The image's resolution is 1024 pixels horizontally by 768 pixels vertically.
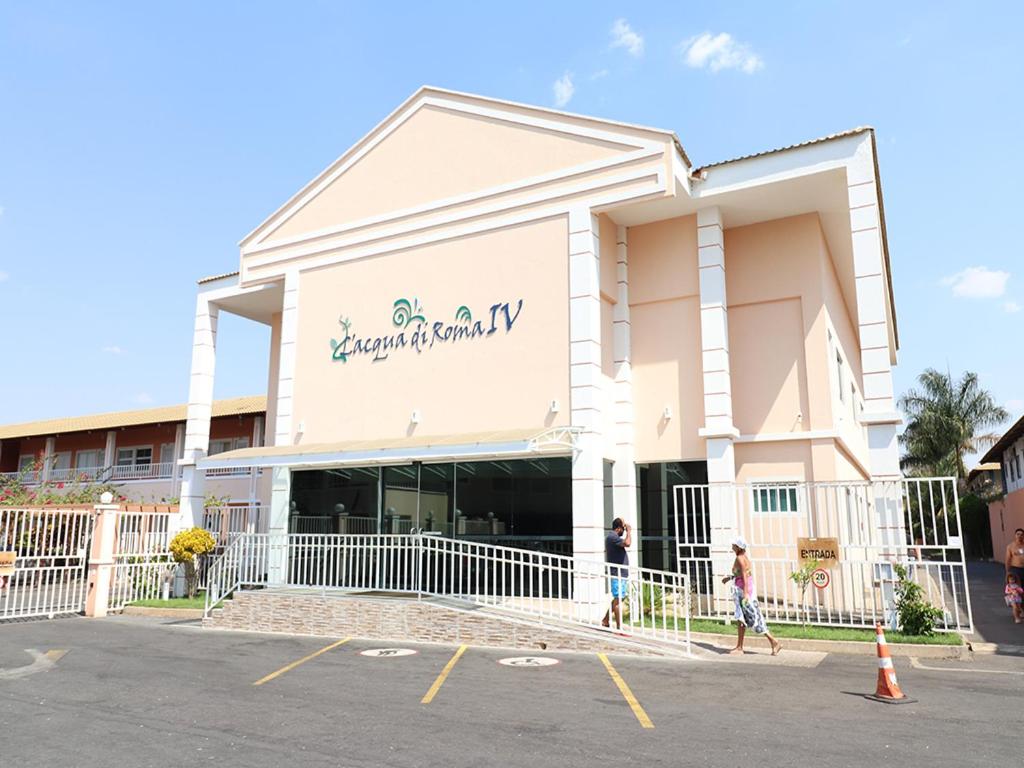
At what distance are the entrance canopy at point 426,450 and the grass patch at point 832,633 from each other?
385 cm

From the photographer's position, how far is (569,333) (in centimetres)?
1435

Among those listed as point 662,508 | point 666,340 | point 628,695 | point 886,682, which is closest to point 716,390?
point 666,340

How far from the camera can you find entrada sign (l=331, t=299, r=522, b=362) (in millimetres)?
15289

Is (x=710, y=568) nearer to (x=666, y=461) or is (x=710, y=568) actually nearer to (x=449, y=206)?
(x=666, y=461)

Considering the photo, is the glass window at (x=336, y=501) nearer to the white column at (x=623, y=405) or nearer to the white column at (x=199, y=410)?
the white column at (x=199, y=410)

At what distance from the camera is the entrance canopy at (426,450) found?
1311 cm

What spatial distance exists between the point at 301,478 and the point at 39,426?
2706 cm

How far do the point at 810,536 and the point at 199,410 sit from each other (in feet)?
50.3

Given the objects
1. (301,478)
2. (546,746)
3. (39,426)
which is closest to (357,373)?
(301,478)

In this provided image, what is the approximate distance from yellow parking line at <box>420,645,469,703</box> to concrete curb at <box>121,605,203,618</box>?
6882 millimetres

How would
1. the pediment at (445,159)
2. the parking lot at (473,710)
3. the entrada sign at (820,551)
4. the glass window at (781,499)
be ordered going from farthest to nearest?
1. the pediment at (445,159)
2. the glass window at (781,499)
3. the entrada sign at (820,551)
4. the parking lot at (473,710)

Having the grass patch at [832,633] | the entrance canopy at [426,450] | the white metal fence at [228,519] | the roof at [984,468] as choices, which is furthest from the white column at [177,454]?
the roof at [984,468]

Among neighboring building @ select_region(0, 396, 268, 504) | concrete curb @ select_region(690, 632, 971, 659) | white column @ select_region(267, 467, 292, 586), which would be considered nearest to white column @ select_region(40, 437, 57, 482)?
neighboring building @ select_region(0, 396, 268, 504)

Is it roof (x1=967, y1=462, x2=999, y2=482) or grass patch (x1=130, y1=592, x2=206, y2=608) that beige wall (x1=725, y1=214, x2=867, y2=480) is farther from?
roof (x1=967, y1=462, x2=999, y2=482)
